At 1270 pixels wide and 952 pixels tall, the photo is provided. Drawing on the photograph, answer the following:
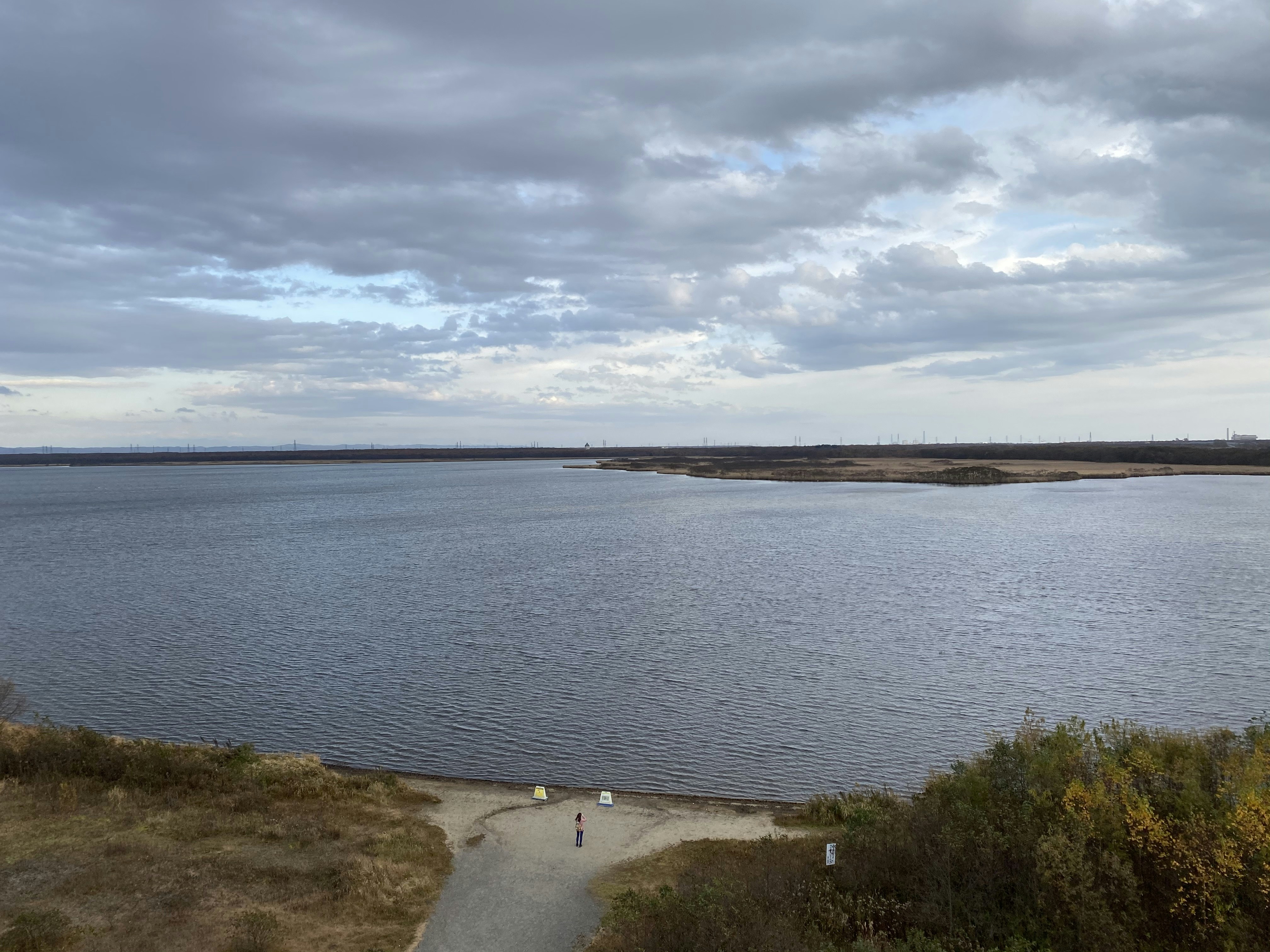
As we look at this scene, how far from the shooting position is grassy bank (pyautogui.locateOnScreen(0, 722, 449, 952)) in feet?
50.2

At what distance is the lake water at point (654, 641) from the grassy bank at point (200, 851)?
4539 millimetres

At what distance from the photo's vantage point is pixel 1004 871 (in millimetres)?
14398

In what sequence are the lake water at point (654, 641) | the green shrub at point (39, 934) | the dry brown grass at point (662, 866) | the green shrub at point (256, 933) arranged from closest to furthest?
the green shrub at point (39, 934) → the green shrub at point (256, 933) → the dry brown grass at point (662, 866) → the lake water at point (654, 641)

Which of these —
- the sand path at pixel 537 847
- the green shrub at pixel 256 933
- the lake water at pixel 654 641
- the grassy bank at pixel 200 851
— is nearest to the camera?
the green shrub at pixel 256 933

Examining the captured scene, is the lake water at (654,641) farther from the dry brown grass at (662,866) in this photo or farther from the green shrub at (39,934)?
the green shrub at (39,934)

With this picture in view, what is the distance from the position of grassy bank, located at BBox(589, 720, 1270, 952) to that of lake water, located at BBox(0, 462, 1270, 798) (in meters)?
8.12

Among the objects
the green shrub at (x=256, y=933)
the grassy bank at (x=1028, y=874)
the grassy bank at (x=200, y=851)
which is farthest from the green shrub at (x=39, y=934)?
the grassy bank at (x=1028, y=874)

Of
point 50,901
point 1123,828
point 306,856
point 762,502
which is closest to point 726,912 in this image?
point 1123,828

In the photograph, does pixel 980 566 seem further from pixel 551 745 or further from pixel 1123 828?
pixel 1123 828

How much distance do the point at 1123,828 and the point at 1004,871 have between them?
2.10 metres

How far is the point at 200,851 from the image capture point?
18844 mm

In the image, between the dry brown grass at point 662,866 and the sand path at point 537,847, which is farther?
the dry brown grass at point 662,866

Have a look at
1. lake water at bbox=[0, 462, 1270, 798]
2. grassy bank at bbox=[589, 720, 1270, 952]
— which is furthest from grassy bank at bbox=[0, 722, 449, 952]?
grassy bank at bbox=[589, 720, 1270, 952]

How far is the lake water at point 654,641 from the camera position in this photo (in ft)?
93.5
